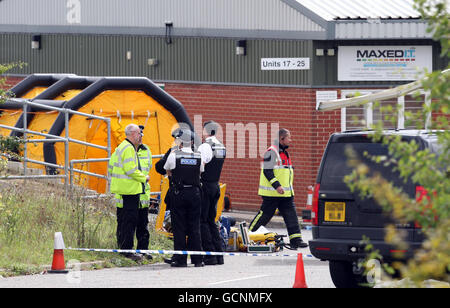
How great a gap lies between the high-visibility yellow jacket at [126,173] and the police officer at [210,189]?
98cm

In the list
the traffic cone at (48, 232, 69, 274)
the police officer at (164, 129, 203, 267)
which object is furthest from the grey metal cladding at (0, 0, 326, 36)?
the traffic cone at (48, 232, 69, 274)

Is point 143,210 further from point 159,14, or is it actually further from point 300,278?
point 159,14

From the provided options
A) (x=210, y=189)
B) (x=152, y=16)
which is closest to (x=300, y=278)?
(x=210, y=189)

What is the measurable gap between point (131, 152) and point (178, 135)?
69cm

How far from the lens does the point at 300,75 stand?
22328 mm

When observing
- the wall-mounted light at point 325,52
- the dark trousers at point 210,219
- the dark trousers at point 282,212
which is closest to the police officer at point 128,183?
the dark trousers at point 210,219

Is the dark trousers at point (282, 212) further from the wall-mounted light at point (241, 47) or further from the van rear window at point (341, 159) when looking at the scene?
the wall-mounted light at point (241, 47)

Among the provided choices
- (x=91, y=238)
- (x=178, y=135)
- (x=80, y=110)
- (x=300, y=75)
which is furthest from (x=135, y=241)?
(x=300, y=75)

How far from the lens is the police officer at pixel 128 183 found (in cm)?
1355

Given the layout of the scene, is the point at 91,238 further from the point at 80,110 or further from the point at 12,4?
the point at 12,4

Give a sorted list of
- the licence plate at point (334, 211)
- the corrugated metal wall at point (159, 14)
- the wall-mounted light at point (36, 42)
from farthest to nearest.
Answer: the wall-mounted light at point (36, 42), the corrugated metal wall at point (159, 14), the licence plate at point (334, 211)

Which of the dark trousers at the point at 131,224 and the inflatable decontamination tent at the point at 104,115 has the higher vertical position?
the inflatable decontamination tent at the point at 104,115

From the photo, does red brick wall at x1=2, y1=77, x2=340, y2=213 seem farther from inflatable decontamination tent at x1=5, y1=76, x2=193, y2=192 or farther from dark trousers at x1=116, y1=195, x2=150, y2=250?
dark trousers at x1=116, y1=195, x2=150, y2=250

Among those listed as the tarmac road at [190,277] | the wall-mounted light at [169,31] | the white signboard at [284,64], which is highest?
the wall-mounted light at [169,31]
